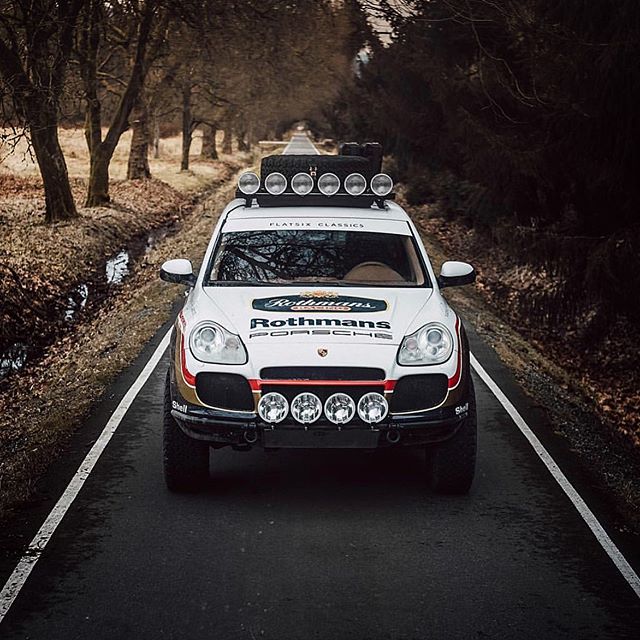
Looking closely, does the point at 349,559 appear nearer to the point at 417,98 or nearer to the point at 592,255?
the point at 592,255

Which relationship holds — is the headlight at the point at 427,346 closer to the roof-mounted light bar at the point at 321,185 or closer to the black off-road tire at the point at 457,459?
the black off-road tire at the point at 457,459

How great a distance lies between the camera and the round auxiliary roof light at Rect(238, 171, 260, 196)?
31.7ft

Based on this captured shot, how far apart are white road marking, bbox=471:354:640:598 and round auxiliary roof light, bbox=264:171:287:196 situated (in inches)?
125

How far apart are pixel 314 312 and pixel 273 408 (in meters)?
0.81

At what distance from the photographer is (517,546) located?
7.17 meters

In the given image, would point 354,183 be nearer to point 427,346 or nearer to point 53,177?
point 427,346

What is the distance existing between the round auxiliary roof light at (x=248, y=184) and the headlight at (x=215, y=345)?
2447 mm

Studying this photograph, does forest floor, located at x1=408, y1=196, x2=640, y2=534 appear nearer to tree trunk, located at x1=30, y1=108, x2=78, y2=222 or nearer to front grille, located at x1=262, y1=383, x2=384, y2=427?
front grille, located at x1=262, y1=383, x2=384, y2=427

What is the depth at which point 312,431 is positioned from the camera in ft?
23.5

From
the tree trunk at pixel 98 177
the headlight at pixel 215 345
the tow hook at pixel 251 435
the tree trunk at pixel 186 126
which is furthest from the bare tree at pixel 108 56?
the tow hook at pixel 251 435

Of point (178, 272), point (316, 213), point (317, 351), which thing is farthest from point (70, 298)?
point (317, 351)

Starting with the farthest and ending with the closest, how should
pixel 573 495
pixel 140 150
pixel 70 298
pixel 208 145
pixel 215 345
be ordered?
pixel 208 145 → pixel 140 150 → pixel 70 298 → pixel 573 495 → pixel 215 345

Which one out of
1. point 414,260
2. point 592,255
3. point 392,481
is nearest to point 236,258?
point 414,260

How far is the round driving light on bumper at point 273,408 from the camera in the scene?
23.5 ft
